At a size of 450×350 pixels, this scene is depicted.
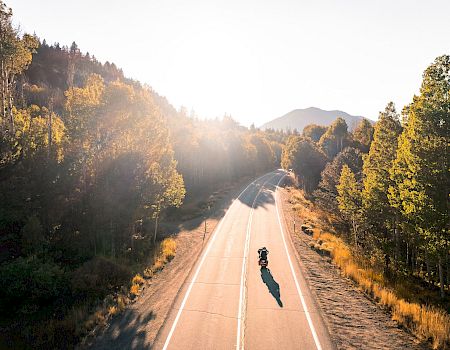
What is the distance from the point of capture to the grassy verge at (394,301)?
45.2 feet

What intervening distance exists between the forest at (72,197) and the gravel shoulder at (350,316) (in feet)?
38.8

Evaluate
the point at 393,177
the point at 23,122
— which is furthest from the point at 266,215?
the point at 23,122

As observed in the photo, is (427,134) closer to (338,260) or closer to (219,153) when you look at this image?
(338,260)

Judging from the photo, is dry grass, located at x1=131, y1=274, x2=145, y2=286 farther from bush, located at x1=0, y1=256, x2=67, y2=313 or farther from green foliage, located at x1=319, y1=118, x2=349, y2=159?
green foliage, located at x1=319, y1=118, x2=349, y2=159

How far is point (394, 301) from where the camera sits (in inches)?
667

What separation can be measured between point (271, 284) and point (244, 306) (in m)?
3.73

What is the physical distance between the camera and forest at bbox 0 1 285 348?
60.8ft

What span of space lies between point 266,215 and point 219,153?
38729 mm

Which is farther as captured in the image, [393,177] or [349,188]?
[349,188]

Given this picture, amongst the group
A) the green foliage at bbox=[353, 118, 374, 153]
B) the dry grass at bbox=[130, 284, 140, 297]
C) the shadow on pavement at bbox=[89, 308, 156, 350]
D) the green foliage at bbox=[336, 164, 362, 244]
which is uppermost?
the green foliage at bbox=[353, 118, 374, 153]

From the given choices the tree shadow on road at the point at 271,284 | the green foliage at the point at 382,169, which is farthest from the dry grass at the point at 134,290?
the green foliage at the point at 382,169

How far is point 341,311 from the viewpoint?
16.4 meters

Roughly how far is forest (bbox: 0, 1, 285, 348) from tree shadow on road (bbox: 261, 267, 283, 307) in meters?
9.20

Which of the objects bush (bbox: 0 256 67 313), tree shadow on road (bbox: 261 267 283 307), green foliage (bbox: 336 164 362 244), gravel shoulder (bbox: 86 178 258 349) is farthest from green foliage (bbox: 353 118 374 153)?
bush (bbox: 0 256 67 313)
